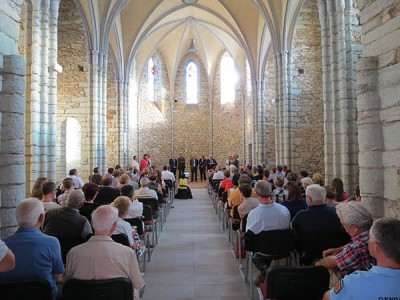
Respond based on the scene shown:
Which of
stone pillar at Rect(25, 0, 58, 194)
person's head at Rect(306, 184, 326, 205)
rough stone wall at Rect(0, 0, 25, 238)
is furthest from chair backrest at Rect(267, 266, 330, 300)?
stone pillar at Rect(25, 0, 58, 194)

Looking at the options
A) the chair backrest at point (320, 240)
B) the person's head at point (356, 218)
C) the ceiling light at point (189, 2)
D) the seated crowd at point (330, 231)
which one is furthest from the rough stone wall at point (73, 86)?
the person's head at point (356, 218)

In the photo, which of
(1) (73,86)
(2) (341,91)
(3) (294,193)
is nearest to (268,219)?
(3) (294,193)

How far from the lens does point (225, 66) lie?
2573 cm

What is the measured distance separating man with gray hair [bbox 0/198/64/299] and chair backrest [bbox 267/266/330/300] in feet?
5.79

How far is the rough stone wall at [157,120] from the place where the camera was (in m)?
24.9

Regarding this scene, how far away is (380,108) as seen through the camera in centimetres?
417

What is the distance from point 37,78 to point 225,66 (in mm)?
18367

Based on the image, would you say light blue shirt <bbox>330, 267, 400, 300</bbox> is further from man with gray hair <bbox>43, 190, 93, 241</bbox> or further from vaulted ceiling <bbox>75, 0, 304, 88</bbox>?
vaulted ceiling <bbox>75, 0, 304, 88</bbox>

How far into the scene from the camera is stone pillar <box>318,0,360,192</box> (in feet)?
28.2

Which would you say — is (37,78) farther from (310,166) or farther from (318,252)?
(310,166)

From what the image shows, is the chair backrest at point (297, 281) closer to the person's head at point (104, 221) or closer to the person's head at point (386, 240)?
the person's head at point (386, 240)

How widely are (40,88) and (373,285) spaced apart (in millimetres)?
8785

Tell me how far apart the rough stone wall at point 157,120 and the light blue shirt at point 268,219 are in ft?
67.7

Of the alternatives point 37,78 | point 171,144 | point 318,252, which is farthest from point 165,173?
point 171,144
